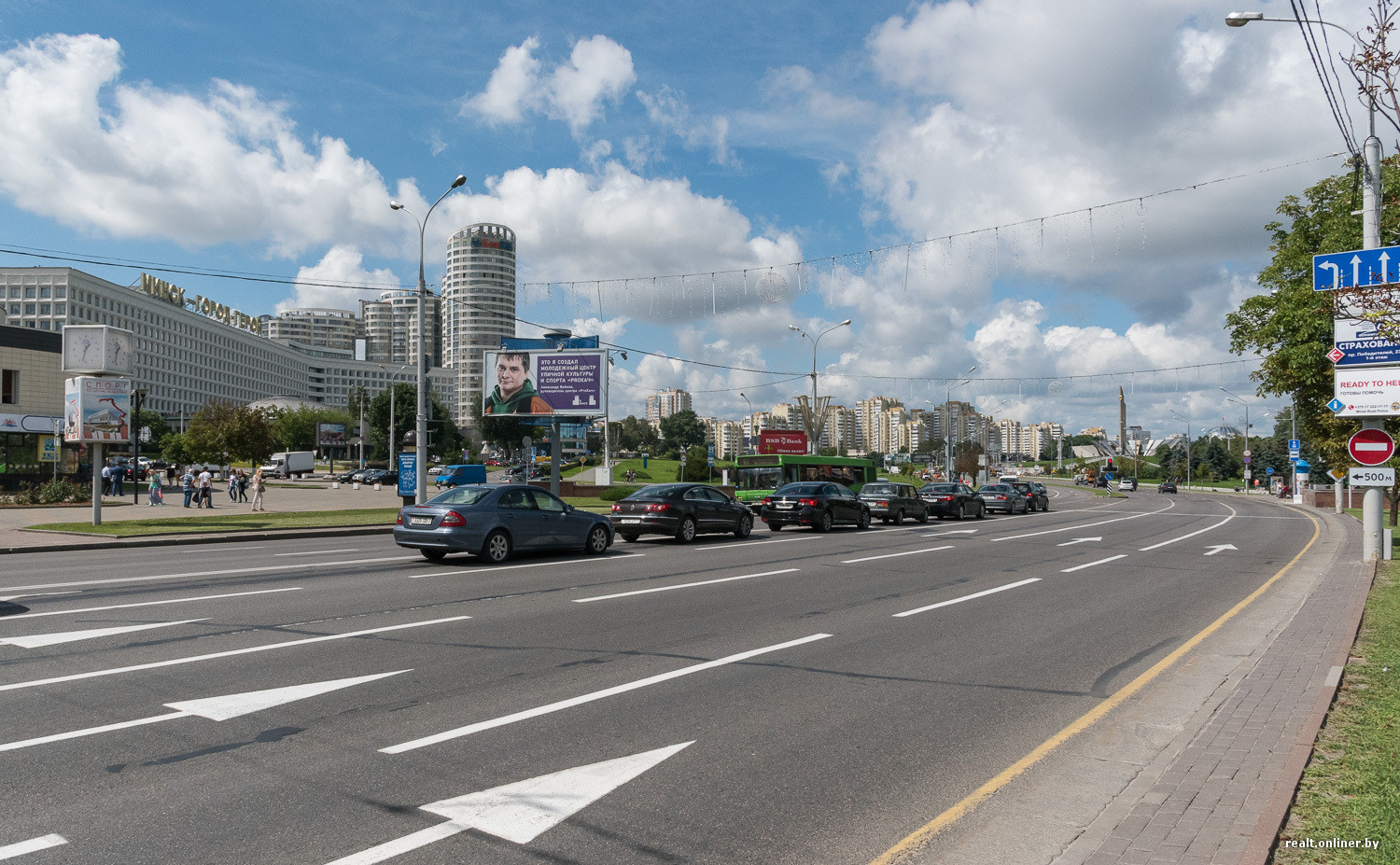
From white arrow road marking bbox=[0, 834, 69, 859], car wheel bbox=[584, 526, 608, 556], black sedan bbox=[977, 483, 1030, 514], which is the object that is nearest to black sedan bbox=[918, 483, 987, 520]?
black sedan bbox=[977, 483, 1030, 514]

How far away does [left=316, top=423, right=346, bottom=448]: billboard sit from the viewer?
124 meters

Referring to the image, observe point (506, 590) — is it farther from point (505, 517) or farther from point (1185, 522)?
point (1185, 522)

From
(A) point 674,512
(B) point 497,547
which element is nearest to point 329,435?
(A) point 674,512

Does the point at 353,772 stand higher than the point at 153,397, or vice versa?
the point at 153,397

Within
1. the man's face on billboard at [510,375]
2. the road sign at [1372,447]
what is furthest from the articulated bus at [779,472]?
the road sign at [1372,447]

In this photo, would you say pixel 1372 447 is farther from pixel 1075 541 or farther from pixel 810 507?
pixel 810 507

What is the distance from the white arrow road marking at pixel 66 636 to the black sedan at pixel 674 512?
468 inches

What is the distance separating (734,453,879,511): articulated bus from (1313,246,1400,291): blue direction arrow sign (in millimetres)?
22069

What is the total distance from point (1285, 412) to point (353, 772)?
11520 cm

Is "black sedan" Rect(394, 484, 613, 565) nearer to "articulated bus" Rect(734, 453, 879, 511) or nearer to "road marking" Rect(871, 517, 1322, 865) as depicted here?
"road marking" Rect(871, 517, 1322, 865)

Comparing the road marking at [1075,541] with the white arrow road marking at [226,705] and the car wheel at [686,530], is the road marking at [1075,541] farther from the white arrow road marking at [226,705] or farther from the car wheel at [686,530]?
the white arrow road marking at [226,705]

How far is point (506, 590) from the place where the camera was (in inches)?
465

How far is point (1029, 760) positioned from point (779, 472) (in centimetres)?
3199

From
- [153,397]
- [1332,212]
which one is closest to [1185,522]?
[1332,212]
